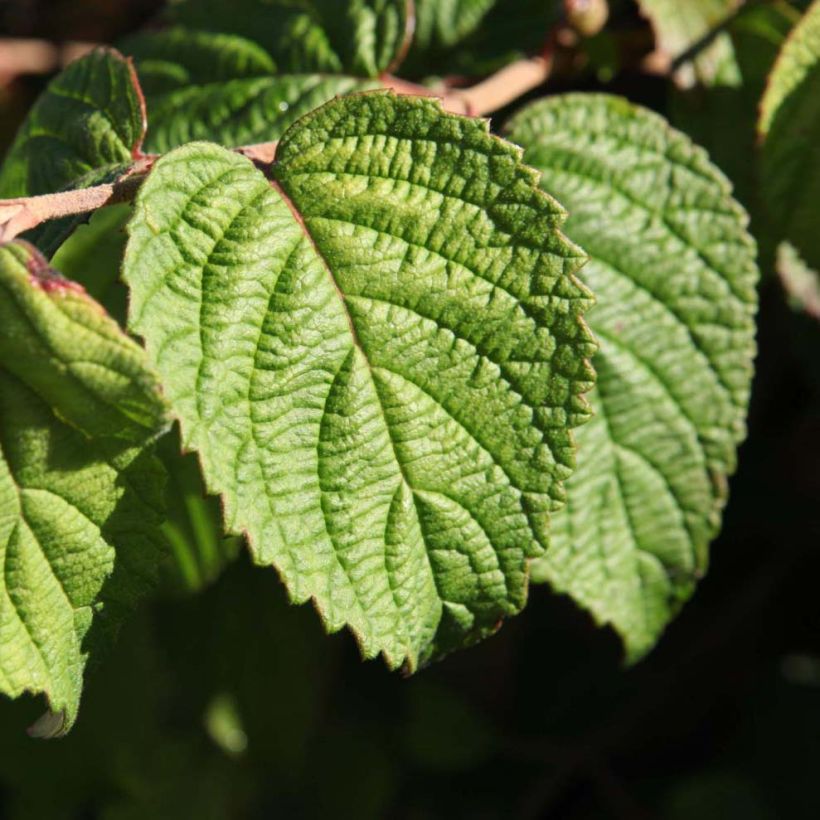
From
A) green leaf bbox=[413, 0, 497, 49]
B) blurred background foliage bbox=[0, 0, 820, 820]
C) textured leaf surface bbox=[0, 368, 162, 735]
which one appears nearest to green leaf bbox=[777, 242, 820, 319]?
blurred background foliage bbox=[0, 0, 820, 820]

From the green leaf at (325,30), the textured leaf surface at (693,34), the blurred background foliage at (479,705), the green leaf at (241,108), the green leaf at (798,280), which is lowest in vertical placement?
the blurred background foliage at (479,705)

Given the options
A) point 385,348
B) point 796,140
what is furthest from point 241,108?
point 796,140

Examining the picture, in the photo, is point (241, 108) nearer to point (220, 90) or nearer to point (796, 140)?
→ point (220, 90)

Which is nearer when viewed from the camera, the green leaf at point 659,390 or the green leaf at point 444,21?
the green leaf at point 659,390

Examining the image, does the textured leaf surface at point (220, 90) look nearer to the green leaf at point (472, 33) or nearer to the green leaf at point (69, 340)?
the green leaf at point (472, 33)

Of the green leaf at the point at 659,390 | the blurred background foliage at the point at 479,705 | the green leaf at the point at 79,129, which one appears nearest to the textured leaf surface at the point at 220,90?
the green leaf at the point at 79,129

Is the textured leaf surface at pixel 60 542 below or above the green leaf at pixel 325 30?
below

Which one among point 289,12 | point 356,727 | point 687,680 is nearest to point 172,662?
point 356,727

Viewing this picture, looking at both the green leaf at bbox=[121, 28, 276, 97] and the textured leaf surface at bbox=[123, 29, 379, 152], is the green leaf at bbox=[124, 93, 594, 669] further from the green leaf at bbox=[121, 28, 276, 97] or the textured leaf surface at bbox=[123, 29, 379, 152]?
the green leaf at bbox=[121, 28, 276, 97]
